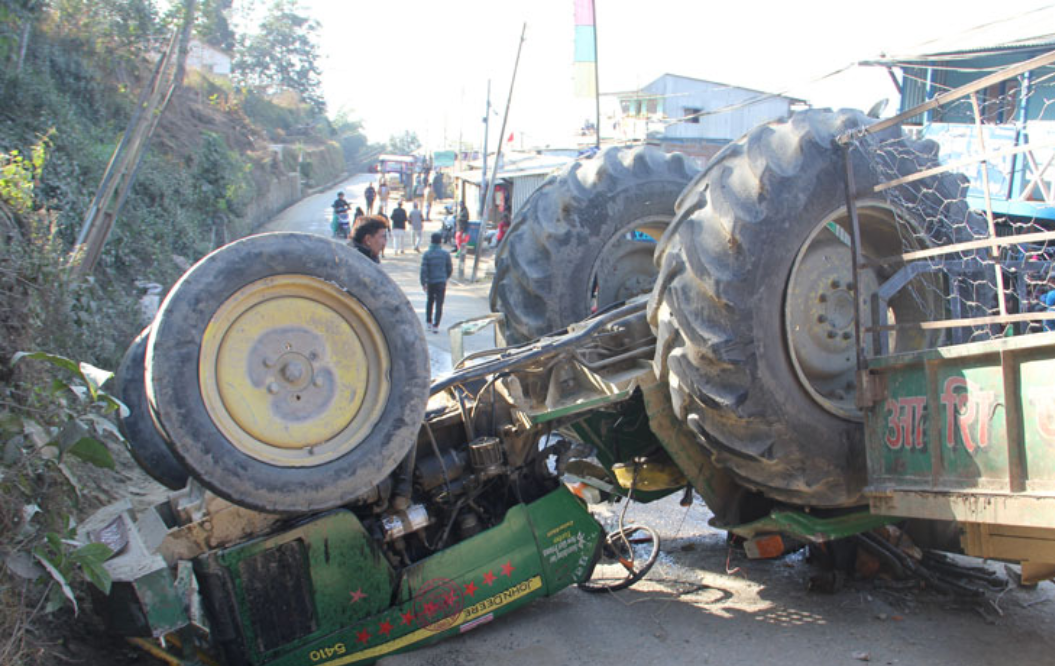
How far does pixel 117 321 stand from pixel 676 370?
6989mm

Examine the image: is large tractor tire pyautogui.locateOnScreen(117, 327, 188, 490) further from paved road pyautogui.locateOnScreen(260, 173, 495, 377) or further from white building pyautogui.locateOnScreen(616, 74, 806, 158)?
white building pyautogui.locateOnScreen(616, 74, 806, 158)

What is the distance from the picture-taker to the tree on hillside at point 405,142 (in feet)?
289

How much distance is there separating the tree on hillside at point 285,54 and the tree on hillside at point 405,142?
22.9 meters

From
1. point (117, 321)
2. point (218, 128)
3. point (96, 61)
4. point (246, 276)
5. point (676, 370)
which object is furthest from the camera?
point (218, 128)

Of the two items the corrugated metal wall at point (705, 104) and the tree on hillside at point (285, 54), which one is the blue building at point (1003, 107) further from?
the tree on hillside at point (285, 54)

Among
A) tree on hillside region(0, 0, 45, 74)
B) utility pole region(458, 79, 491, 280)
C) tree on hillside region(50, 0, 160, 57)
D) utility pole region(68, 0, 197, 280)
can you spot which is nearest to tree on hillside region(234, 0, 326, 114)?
utility pole region(458, 79, 491, 280)

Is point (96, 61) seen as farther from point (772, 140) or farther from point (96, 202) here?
point (772, 140)

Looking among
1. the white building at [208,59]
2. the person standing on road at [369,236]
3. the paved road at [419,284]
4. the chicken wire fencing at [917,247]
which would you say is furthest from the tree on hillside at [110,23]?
the chicken wire fencing at [917,247]

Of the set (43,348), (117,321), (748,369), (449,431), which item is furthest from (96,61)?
(748,369)

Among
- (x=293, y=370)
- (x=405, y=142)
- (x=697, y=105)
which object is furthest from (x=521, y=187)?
(x=405, y=142)

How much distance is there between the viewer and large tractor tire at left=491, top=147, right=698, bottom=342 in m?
5.25

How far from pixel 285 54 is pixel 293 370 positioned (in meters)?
64.9

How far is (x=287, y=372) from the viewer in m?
3.38

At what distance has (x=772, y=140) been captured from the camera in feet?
12.7
